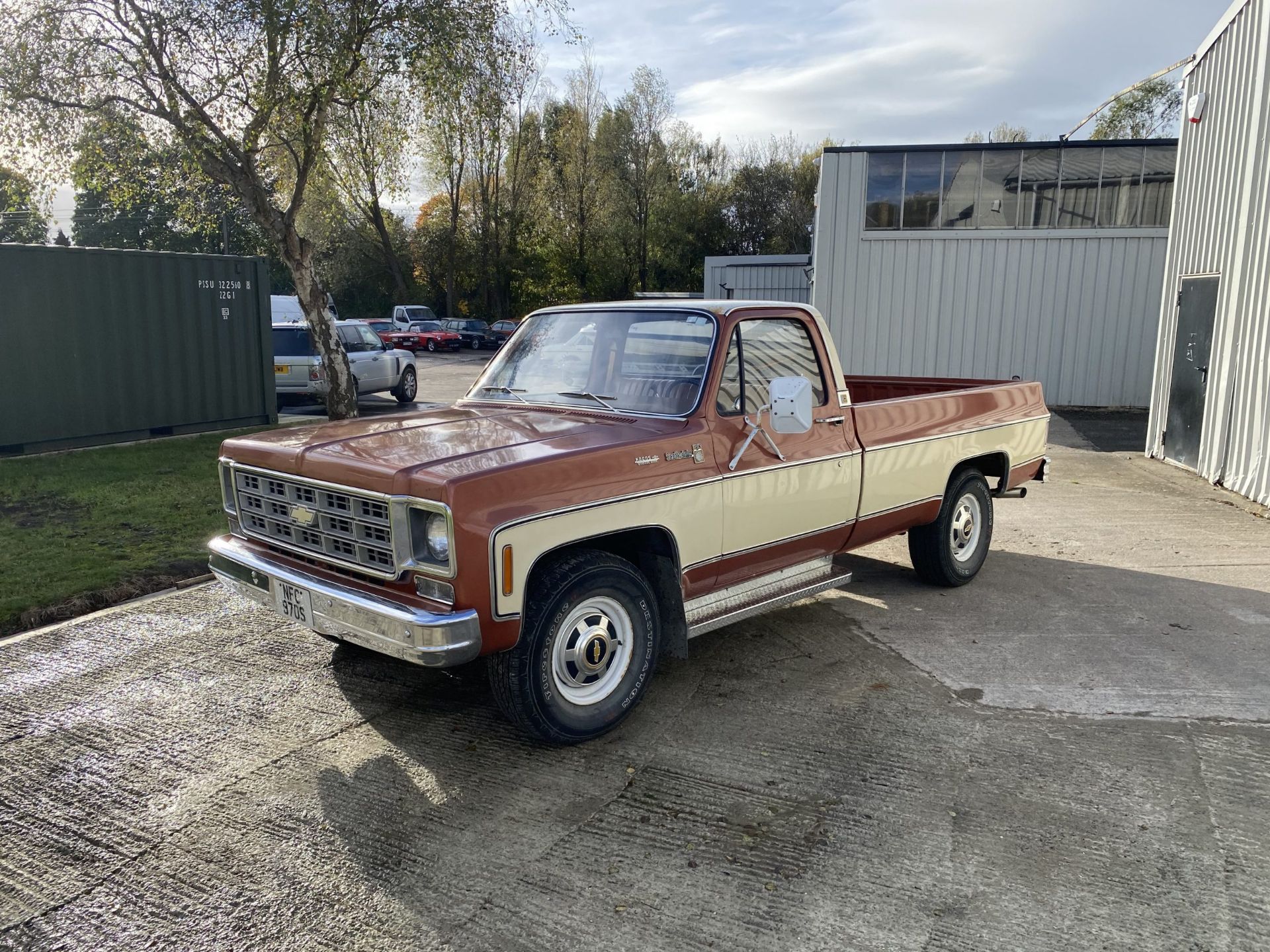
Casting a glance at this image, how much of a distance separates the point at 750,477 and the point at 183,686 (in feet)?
10.3

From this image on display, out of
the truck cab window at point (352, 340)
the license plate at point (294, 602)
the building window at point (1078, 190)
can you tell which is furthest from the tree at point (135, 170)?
the building window at point (1078, 190)

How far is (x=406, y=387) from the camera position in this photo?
62.7 feet

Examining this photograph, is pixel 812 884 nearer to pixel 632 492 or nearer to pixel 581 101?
pixel 632 492

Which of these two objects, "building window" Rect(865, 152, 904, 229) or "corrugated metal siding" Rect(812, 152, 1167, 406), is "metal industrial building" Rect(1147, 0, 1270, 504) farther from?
"building window" Rect(865, 152, 904, 229)

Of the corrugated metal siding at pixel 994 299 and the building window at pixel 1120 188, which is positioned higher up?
the building window at pixel 1120 188

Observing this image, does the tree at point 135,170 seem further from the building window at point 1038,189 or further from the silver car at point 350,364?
the building window at point 1038,189

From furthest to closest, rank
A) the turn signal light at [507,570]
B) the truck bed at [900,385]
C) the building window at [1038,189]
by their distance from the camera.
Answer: the building window at [1038,189], the truck bed at [900,385], the turn signal light at [507,570]

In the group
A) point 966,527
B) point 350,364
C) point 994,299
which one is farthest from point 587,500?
point 994,299

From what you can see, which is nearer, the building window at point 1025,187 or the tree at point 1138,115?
the building window at point 1025,187

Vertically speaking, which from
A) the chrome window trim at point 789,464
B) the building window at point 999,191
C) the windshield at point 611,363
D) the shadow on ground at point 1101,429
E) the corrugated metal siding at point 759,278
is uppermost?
the building window at point 999,191

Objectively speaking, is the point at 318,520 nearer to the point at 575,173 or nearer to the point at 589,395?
the point at 589,395

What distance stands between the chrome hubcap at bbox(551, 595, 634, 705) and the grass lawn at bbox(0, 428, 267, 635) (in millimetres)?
3790

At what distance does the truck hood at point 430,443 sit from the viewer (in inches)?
144

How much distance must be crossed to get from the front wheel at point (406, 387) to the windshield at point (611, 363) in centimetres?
1413
